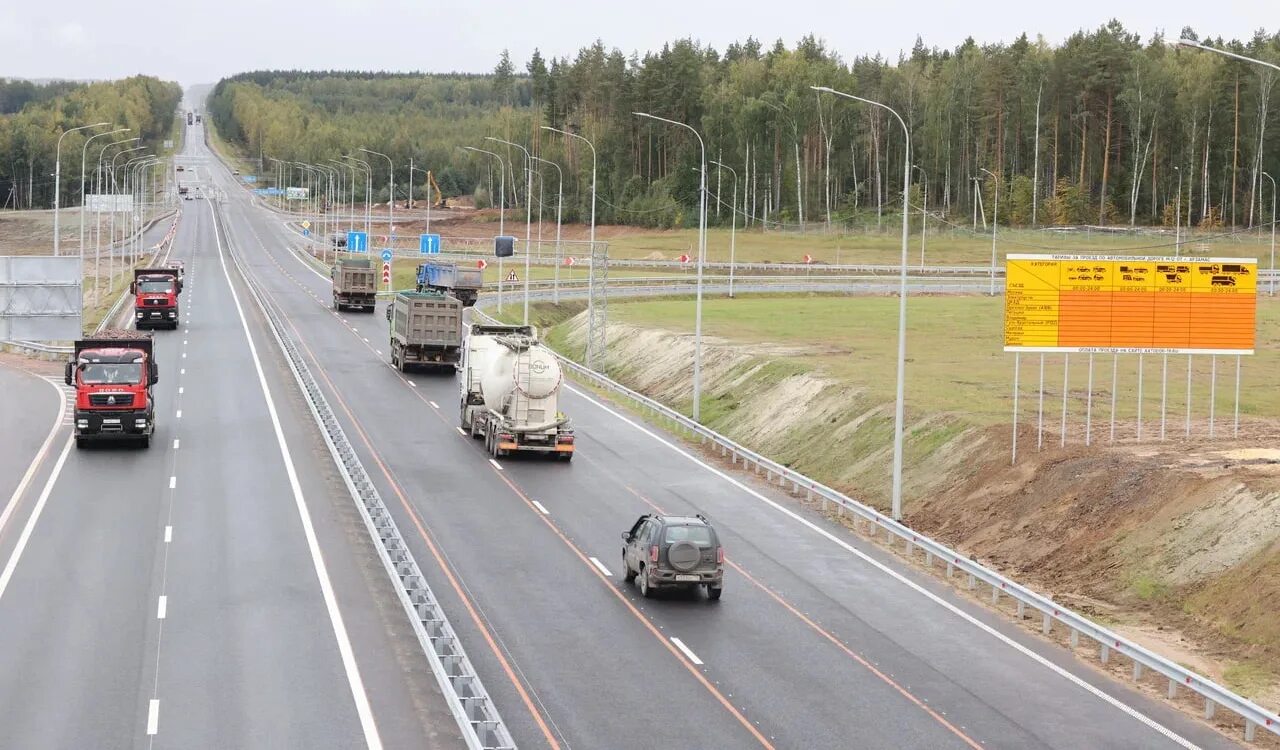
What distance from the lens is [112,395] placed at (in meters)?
46.7

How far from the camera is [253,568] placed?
32.6 m

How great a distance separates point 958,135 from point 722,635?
454 feet

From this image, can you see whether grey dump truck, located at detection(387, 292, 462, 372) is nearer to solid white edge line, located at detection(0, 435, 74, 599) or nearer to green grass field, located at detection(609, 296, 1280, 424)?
green grass field, located at detection(609, 296, 1280, 424)

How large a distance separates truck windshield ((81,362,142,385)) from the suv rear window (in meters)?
23.0

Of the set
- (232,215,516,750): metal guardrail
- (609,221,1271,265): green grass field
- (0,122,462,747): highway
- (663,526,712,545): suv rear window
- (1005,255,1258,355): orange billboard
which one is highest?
(609,221,1271,265): green grass field

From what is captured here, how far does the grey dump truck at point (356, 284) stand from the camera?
305 ft

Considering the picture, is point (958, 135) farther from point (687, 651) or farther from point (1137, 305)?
point (687, 651)

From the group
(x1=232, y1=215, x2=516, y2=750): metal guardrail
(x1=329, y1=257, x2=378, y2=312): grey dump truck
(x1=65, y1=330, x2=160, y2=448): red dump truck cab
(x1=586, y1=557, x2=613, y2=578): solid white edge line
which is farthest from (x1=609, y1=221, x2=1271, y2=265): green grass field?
(x1=586, y1=557, x2=613, y2=578): solid white edge line

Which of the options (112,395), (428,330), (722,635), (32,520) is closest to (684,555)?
(722,635)

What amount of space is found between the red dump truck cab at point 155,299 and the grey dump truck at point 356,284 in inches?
529

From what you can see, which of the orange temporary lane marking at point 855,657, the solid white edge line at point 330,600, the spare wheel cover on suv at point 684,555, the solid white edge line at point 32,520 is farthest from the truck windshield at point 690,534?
the solid white edge line at point 32,520

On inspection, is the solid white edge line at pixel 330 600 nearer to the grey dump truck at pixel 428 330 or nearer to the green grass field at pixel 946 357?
the grey dump truck at pixel 428 330

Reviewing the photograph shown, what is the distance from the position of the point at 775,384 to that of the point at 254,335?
3211 cm

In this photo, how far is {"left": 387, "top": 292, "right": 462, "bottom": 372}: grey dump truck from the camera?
217 ft
